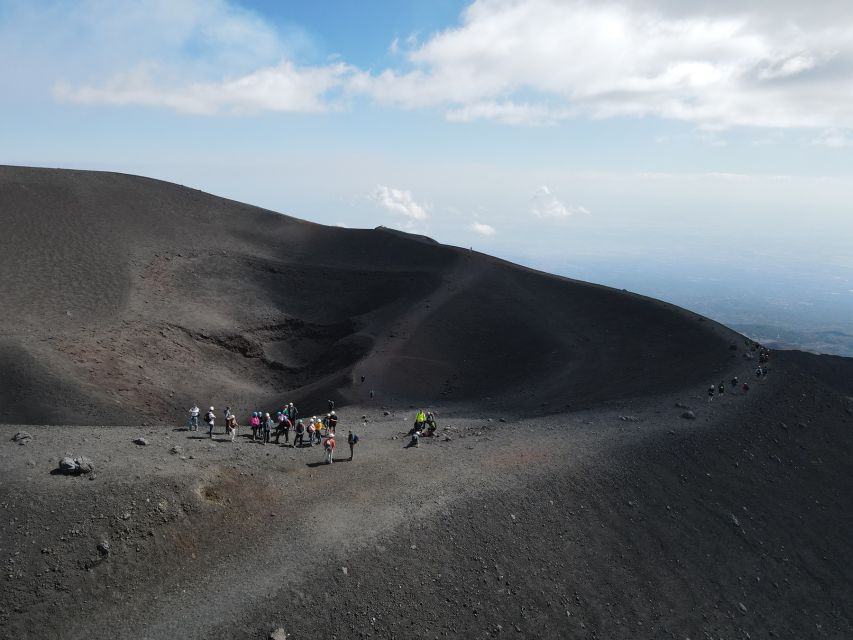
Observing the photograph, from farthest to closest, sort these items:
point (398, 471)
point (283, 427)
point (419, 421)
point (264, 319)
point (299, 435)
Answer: point (264, 319)
point (419, 421)
point (283, 427)
point (299, 435)
point (398, 471)

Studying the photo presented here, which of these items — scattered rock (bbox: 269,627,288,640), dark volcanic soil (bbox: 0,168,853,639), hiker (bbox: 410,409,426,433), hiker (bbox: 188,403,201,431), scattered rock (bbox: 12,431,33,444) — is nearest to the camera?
scattered rock (bbox: 269,627,288,640)

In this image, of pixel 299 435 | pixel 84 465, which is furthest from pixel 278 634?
pixel 299 435

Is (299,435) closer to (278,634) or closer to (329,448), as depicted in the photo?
(329,448)

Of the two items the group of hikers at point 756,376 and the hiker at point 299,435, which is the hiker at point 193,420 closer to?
the hiker at point 299,435

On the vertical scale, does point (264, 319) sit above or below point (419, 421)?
above

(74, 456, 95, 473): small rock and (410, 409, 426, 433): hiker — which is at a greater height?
(410, 409, 426, 433): hiker

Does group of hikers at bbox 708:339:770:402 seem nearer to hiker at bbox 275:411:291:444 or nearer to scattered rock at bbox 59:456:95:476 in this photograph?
hiker at bbox 275:411:291:444

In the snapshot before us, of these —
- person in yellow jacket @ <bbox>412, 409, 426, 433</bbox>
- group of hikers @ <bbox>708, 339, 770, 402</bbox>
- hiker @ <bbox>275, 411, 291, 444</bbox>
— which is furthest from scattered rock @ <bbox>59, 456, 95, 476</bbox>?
group of hikers @ <bbox>708, 339, 770, 402</bbox>
